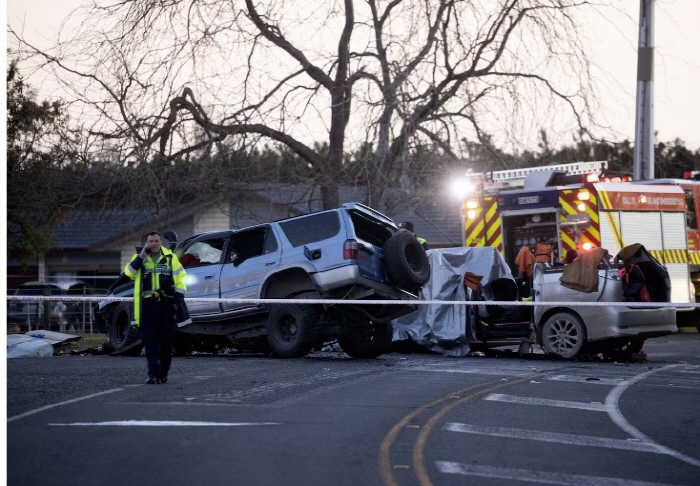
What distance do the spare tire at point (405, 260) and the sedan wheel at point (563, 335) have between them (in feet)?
6.95

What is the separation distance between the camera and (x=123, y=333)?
58.3 feet

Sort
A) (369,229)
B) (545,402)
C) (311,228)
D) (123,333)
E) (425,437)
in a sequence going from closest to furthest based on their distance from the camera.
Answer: (425,437) → (545,402) → (311,228) → (369,229) → (123,333)

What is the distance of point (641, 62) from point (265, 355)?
1095cm

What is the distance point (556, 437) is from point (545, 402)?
230 centimetres

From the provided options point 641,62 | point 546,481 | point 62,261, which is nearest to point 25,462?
point 546,481

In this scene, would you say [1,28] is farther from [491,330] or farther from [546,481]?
[491,330]

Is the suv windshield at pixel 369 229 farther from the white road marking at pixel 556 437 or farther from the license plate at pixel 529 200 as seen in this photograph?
the white road marking at pixel 556 437

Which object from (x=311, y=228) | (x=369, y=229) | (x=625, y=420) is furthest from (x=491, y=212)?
(x=625, y=420)

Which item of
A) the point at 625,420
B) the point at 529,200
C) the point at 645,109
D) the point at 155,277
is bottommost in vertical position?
the point at 625,420

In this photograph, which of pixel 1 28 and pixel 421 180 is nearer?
pixel 1 28

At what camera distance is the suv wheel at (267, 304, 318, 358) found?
15.2 m

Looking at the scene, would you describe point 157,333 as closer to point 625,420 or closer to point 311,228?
point 311,228

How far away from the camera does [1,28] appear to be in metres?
8.45

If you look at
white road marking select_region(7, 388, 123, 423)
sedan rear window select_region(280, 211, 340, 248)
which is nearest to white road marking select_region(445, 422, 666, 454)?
Answer: white road marking select_region(7, 388, 123, 423)
